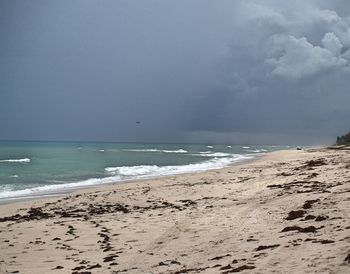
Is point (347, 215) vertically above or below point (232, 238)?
above

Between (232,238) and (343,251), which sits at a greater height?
(343,251)

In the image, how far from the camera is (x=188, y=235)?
8758mm

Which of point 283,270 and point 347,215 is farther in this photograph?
point 347,215

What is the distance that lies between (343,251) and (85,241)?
20.3 ft

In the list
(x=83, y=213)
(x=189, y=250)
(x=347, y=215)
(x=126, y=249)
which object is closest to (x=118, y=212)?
(x=83, y=213)

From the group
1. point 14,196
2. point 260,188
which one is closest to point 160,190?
point 260,188

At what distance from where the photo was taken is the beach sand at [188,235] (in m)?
6.00

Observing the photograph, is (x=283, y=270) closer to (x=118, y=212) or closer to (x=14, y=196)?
(x=118, y=212)

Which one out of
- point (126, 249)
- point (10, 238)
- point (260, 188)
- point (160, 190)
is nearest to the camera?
point (126, 249)

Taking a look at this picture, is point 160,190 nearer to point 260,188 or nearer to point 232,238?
point 260,188

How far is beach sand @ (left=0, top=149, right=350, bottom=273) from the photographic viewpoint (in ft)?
19.7

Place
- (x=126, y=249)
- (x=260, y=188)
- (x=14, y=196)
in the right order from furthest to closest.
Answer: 1. (x=14, y=196)
2. (x=260, y=188)
3. (x=126, y=249)

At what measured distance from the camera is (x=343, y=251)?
5391 millimetres

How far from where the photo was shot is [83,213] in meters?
13.1
